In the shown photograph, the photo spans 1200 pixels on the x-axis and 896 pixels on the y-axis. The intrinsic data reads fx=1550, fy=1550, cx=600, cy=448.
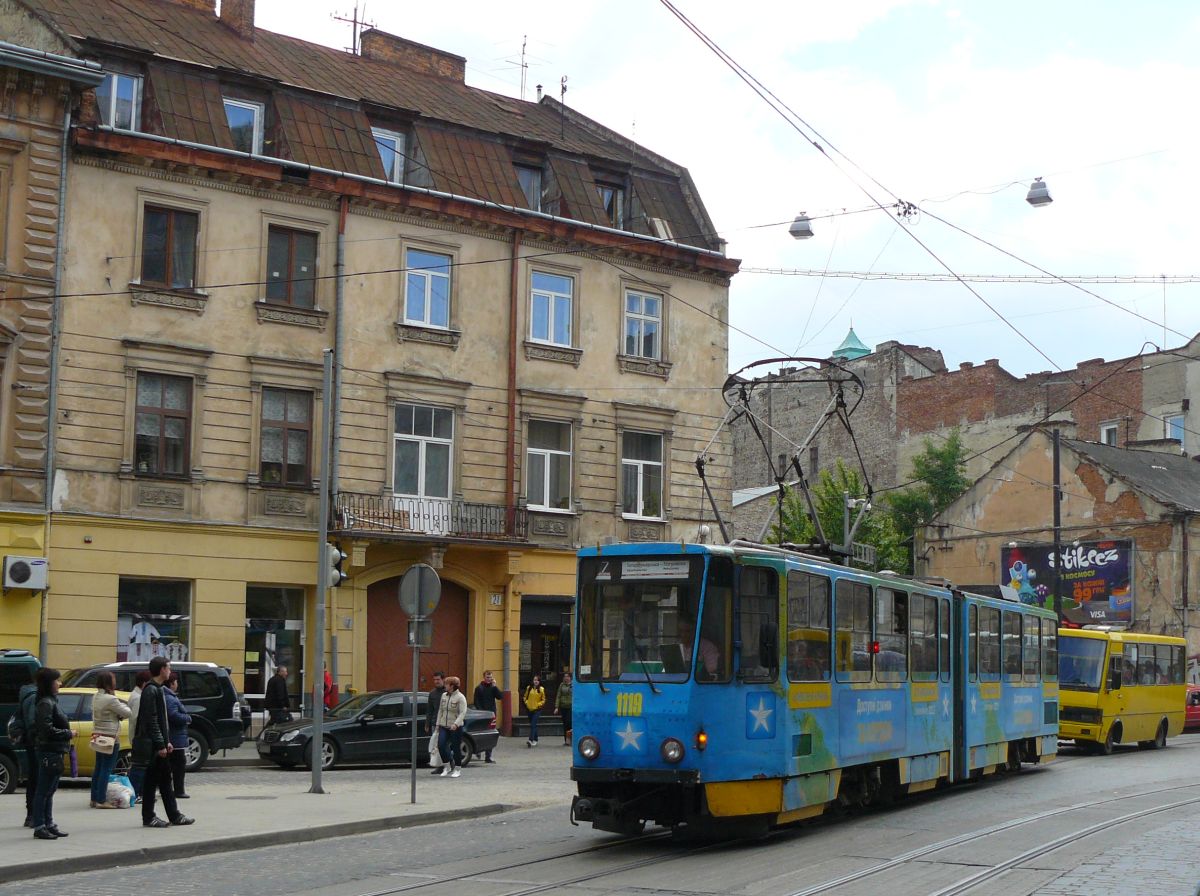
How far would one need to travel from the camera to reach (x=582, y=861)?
13.3m

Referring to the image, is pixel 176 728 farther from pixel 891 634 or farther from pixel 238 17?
pixel 238 17

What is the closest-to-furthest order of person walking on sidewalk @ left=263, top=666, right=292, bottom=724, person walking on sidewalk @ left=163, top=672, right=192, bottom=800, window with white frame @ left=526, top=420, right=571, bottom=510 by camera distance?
person walking on sidewalk @ left=163, top=672, right=192, bottom=800
person walking on sidewalk @ left=263, top=666, right=292, bottom=724
window with white frame @ left=526, top=420, right=571, bottom=510

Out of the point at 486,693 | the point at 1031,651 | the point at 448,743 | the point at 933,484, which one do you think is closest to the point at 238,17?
the point at 486,693

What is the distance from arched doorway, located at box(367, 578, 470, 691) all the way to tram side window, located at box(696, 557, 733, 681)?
1774 centimetres

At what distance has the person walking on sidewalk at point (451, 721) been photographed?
75.2 feet

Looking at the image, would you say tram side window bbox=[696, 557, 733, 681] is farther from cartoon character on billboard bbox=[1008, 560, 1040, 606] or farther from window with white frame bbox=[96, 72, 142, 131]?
cartoon character on billboard bbox=[1008, 560, 1040, 606]

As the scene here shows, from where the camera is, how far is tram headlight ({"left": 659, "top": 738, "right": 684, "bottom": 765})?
1351 cm

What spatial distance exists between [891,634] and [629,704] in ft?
15.7

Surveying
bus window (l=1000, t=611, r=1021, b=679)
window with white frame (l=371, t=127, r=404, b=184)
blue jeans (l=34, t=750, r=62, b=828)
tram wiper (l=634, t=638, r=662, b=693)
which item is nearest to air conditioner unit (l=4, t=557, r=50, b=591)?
window with white frame (l=371, t=127, r=404, b=184)

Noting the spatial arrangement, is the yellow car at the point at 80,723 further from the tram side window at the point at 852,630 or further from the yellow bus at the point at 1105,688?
the yellow bus at the point at 1105,688

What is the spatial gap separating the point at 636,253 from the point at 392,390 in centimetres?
704

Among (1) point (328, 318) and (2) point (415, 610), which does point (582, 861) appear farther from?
(1) point (328, 318)

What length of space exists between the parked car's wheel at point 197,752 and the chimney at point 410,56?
64.1ft

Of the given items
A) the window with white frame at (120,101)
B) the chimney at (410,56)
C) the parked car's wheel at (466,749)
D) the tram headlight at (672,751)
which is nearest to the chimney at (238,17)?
the chimney at (410,56)
